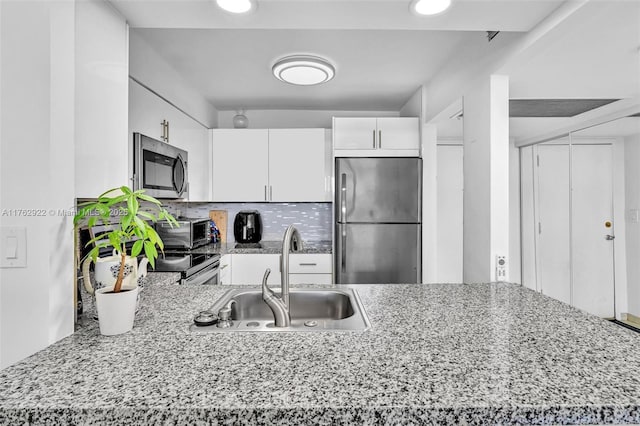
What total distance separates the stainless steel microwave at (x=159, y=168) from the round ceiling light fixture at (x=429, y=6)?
152cm

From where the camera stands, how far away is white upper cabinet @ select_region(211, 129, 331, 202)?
3.45m

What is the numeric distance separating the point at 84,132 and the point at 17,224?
0.42 metres

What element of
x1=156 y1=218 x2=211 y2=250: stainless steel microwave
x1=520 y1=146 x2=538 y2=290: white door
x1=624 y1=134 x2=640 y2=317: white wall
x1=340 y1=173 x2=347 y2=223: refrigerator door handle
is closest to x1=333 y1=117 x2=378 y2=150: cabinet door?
x1=340 y1=173 x2=347 y2=223: refrigerator door handle

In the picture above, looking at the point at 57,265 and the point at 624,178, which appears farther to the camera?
the point at 624,178

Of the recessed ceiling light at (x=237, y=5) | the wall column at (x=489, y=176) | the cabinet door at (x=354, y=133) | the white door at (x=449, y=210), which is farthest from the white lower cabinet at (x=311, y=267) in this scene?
the recessed ceiling light at (x=237, y=5)

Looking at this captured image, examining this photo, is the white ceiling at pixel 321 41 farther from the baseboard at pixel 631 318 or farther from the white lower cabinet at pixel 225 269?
the baseboard at pixel 631 318

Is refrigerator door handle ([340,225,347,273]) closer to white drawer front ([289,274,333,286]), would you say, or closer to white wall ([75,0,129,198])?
white drawer front ([289,274,333,286])

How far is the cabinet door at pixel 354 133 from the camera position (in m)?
3.29

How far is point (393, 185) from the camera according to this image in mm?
3145

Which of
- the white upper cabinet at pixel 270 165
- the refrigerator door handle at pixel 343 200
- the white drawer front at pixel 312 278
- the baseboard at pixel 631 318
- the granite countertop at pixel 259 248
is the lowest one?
the baseboard at pixel 631 318

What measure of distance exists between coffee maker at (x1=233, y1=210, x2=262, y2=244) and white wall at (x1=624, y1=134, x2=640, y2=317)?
12.7 ft

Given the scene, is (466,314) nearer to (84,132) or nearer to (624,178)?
(84,132)

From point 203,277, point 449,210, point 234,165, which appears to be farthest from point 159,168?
point 449,210

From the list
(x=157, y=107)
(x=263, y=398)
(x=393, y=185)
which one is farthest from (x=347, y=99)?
(x=263, y=398)
